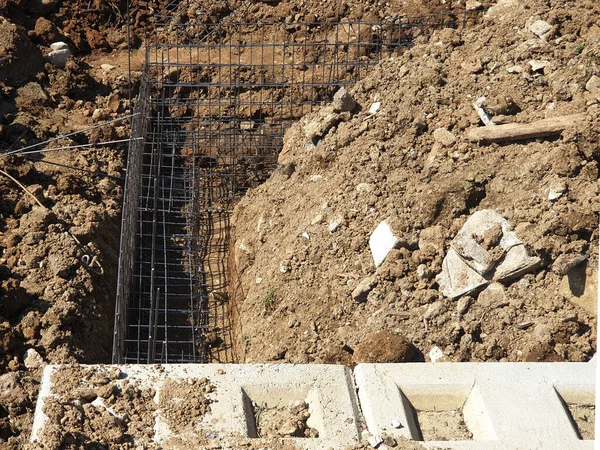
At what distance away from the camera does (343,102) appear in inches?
322

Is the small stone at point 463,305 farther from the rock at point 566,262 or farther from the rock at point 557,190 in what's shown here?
the rock at point 557,190

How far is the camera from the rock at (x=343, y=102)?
26.8 feet

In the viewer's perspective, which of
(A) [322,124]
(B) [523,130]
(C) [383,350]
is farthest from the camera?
(A) [322,124]

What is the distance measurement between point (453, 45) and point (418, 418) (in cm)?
455

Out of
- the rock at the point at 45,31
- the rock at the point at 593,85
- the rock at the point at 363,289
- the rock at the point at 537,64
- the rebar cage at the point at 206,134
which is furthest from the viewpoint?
the rock at the point at 45,31

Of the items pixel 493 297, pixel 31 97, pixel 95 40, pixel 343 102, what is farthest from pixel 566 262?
pixel 95 40

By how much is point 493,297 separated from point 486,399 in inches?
56.6

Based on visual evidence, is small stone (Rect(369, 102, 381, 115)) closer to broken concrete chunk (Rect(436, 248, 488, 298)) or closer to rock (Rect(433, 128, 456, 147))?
rock (Rect(433, 128, 456, 147))

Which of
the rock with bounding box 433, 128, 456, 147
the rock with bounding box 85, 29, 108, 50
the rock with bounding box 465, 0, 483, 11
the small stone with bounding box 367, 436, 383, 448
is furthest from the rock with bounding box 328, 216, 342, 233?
the rock with bounding box 85, 29, 108, 50

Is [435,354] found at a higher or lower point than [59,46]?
lower

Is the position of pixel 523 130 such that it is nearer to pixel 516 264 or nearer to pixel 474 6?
pixel 516 264

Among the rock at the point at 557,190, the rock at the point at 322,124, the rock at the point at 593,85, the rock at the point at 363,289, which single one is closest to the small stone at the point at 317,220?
the rock at the point at 363,289

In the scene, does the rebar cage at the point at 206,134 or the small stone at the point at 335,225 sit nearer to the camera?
the small stone at the point at 335,225

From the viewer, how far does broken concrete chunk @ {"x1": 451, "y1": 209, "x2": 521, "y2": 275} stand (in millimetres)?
6133
